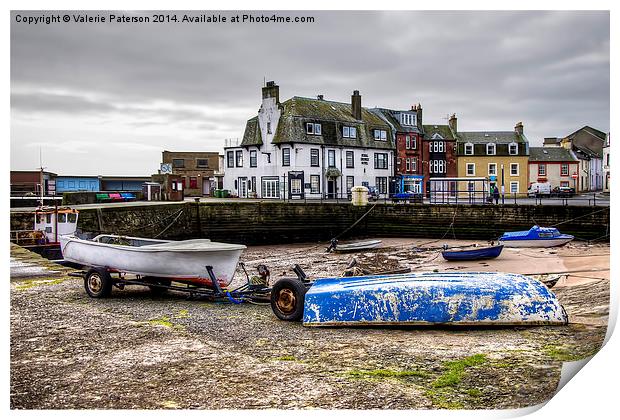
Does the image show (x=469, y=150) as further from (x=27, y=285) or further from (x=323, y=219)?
(x=27, y=285)

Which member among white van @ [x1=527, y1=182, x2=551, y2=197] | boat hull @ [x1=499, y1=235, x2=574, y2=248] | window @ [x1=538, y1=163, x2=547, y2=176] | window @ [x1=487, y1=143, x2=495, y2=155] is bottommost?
boat hull @ [x1=499, y1=235, x2=574, y2=248]

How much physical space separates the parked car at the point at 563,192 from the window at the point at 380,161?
8.05 m

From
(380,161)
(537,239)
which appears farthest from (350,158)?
(537,239)

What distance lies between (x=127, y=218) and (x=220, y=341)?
948 centimetres

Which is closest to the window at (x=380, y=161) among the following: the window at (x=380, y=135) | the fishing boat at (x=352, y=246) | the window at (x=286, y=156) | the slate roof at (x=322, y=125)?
the slate roof at (x=322, y=125)

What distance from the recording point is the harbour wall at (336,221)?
1547cm

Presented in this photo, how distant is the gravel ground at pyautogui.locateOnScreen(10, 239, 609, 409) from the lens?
4.31m

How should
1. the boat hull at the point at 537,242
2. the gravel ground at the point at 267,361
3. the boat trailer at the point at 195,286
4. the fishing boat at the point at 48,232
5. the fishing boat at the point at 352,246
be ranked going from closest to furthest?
1. the gravel ground at the point at 267,361
2. the boat trailer at the point at 195,286
3. the fishing boat at the point at 48,232
4. the boat hull at the point at 537,242
5. the fishing boat at the point at 352,246

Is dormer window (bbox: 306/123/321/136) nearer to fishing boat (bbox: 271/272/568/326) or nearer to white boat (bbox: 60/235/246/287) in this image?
white boat (bbox: 60/235/246/287)

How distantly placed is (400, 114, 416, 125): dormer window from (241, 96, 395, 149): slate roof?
1923mm

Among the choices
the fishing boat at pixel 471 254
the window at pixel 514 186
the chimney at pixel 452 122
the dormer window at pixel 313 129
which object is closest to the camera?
the fishing boat at pixel 471 254

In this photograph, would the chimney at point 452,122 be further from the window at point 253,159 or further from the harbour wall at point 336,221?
the harbour wall at point 336,221

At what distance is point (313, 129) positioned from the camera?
24.1 m

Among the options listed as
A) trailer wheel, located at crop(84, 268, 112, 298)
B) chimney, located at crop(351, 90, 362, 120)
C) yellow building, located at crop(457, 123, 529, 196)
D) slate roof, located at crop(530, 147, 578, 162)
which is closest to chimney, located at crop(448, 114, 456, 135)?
yellow building, located at crop(457, 123, 529, 196)
